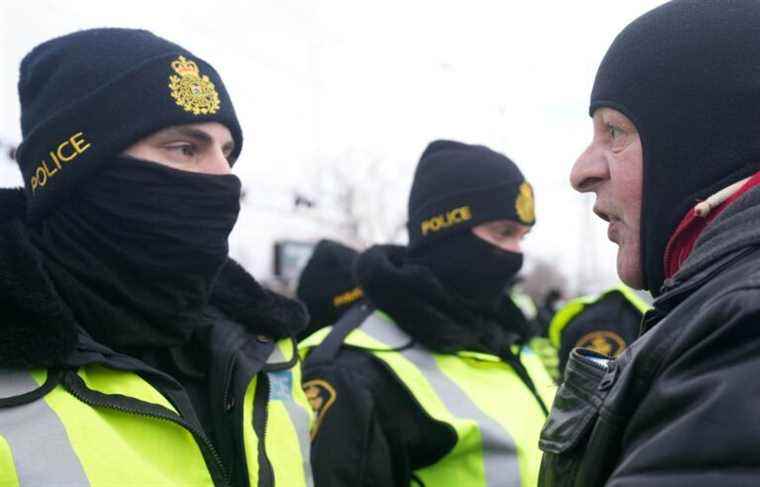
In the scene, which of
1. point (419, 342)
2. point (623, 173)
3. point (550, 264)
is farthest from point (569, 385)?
point (550, 264)

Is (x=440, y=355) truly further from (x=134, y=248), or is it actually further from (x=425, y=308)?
(x=134, y=248)

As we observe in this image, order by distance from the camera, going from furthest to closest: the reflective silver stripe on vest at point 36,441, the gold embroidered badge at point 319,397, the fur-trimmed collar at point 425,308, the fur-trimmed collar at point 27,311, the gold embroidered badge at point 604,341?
the gold embroidered badge at point 604,341
the fur-trimmed collar at point 425,308
the gold embroidered badge at point 319,397
the fur-trimmed collar at point 27,311
the reflective silver stripe on vest at point 36,441

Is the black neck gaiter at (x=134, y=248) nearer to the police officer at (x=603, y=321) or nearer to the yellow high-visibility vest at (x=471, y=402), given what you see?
the yellow high-visibility vest at (x=471, y=402)

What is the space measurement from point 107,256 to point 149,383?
1.19 ft

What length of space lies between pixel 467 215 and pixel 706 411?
2.21 meters

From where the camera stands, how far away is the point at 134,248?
194 cm

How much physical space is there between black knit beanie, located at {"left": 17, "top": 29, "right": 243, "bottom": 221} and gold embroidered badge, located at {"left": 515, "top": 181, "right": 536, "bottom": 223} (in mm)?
1593

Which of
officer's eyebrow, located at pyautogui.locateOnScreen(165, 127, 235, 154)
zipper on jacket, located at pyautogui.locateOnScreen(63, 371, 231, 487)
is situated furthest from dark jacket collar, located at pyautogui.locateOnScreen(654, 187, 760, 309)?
officer's eyebrow, located at pyautogui.locateOnScreen(165, 127, 235, 154)

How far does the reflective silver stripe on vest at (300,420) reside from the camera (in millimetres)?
2197

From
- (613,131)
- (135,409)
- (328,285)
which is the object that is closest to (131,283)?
(135,409)

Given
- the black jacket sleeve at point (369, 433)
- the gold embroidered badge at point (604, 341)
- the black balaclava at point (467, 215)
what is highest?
the black balaclava at point (467, 215)

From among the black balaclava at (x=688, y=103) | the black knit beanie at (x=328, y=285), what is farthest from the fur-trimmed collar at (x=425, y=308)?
→ the black balaclava at (x=688, y=103)

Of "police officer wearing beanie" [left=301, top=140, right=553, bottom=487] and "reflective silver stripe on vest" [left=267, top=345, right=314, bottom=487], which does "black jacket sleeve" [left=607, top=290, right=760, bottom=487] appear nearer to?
"reflective silver stripe on vest" [left=267, top=345, right=314, bottom=487]

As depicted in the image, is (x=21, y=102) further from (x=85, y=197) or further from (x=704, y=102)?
(x=704, y=102)
